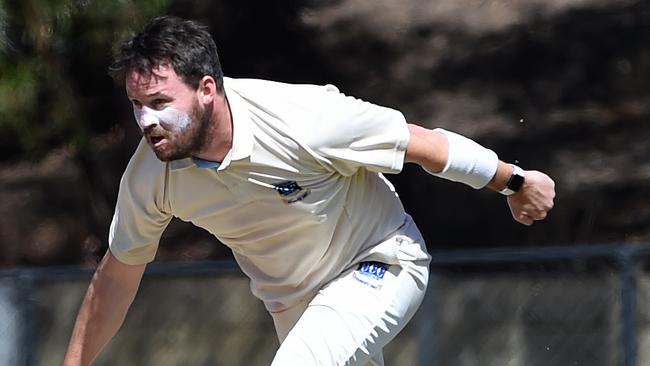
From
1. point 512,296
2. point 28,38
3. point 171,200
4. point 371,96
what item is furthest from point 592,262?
point 371,96

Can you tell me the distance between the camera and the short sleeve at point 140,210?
3557 mm

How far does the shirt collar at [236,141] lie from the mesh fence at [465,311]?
2.41 metres

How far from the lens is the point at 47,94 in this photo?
26.0 feet

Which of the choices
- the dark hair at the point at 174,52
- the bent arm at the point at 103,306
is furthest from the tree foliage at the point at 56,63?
the dark hair at the point at 174,52

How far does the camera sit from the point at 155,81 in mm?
3305

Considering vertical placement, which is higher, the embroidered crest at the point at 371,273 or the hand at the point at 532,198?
the hand at the point at 532,198

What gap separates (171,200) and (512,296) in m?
2.54

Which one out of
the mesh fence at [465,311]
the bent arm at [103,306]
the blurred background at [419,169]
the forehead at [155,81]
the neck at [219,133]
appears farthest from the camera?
the blurred background at [419,169]

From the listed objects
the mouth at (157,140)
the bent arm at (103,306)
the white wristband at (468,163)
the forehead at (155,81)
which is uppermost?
the forehead at (155,81)

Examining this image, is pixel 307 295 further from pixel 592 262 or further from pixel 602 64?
pixel 602 64

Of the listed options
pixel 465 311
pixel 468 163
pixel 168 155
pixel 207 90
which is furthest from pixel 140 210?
pixel 465 311

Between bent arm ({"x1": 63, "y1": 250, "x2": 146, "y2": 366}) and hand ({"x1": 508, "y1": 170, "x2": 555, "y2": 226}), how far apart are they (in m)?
1.20

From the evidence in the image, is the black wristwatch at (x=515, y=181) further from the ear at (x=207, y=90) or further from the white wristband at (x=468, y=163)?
the ear at (x=207, y=90)

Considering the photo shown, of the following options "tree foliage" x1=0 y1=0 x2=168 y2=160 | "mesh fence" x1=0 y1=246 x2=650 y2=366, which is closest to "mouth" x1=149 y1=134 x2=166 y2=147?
"mesh fence" x1=0 y1=246 x2=650 y2=366
